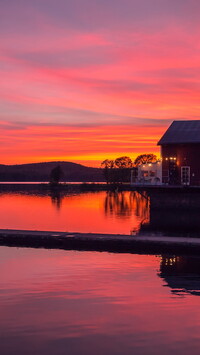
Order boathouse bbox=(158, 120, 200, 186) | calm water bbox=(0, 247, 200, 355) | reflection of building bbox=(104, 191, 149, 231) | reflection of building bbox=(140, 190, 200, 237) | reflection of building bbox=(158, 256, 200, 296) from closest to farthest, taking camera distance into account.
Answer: calm water bbox=(0, 247, 200, 355), reflection of building bbox=(158, 256, 200, 296), reflection of building bbox=(140, 190, 200, 237), reflection of building bbox=(104, 191, 149, 231), boathouse bbox=(158, 120, 200, 186)

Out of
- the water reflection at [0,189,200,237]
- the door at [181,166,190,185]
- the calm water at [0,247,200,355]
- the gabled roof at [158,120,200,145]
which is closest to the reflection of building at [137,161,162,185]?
the door at [181,166,190,185]

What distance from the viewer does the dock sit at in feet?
86.1

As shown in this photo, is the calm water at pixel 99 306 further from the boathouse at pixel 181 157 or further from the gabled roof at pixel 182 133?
the gabled roof at pixel 182 133

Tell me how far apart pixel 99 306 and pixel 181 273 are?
6.97 metres

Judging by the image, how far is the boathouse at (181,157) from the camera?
58562 millimetres

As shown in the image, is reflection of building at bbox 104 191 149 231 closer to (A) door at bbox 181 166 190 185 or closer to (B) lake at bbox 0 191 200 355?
(A) door at bbox 181 166 190 185

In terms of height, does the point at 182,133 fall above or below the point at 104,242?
above

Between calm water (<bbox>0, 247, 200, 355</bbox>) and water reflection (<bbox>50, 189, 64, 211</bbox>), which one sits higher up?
water reflection (<bbox>50, 189, 64, 211</bbox>)

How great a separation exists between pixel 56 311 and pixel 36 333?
1.89 metres

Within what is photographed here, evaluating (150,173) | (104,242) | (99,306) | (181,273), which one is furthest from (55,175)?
(99,306)

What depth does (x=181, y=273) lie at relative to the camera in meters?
21.3

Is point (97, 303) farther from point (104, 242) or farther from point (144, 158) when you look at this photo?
point (144, 158)

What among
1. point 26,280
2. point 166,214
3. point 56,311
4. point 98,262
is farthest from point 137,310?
point 166,214

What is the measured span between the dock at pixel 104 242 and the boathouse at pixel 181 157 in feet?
103
